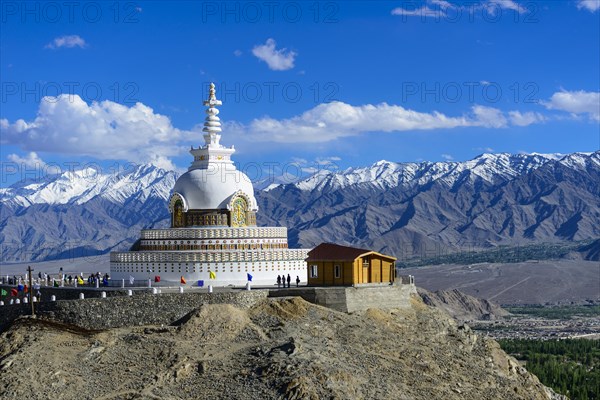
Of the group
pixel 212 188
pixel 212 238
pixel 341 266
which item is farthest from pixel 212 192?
pixel 341 266

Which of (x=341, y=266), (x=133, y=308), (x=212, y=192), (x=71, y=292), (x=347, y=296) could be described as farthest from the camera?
(x=212, y=192)

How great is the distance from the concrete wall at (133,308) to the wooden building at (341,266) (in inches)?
199

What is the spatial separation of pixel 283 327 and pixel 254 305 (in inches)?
114

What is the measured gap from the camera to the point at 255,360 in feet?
118

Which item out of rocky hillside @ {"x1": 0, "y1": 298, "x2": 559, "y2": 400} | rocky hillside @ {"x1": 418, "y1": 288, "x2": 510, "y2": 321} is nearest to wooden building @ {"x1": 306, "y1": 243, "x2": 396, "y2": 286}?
rocky hillside @ {"x1": 0, "y1": 298, "x2": 559, "y2": 400}

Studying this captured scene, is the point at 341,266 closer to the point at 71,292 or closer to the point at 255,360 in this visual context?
the point at 255,360

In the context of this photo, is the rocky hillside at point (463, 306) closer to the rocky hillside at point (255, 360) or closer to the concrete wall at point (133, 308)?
the rocky hillside at point (255, 360)

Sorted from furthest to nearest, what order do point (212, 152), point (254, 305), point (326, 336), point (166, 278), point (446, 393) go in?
point (212, 152) < point (166, 278) < point (254, 305) < point (326, 336) < point (446, 393)

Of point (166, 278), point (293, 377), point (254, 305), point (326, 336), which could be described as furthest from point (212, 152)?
point (293, 377)

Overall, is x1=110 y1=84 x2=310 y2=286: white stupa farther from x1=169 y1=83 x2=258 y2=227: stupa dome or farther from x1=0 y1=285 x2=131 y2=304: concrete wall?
x1=0 y1=285 x2=131 y2=304: concrete wall

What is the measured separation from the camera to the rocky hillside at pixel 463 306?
143875mm

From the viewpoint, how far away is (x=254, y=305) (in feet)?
139

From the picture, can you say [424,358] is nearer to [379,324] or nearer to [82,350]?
[379,324]

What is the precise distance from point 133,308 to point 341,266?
1066 centimetres
